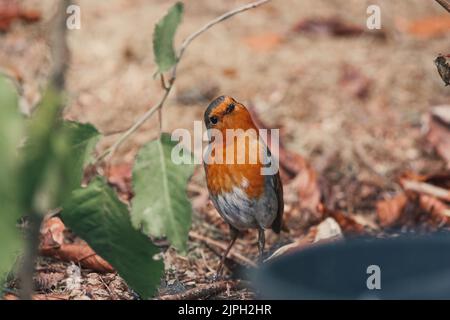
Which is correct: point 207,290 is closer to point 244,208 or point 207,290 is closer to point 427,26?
point 244,208

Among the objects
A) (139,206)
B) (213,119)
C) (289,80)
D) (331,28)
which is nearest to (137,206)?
(139,206)

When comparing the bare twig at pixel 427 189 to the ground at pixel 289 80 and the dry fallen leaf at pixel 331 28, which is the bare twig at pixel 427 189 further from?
the dry fallen leaf at pixel 331 28

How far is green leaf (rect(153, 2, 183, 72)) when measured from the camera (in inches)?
85.8

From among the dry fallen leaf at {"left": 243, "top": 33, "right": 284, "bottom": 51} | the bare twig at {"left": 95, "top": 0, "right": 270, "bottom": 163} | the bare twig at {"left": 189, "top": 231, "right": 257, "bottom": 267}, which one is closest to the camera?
the bare twig at {"left": 95, "top": 0, "right": 270, "bottom": 163}

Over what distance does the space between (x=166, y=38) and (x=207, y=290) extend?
0.71m

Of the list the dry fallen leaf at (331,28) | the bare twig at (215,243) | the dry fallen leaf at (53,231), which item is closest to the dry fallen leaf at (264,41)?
the dry fallen leaf at (331,28)

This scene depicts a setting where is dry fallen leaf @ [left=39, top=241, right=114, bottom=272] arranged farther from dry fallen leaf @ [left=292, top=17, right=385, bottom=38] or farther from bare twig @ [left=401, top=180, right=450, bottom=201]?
dry fallen leaf @ [left=292, top=17, right=385, bottom=38]

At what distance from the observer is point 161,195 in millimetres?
1953

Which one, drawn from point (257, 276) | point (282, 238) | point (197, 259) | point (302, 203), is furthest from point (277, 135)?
point (257, 276)

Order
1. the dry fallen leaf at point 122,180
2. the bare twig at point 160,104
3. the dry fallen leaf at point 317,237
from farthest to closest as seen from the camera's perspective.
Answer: the dry fallen leaf at point 122,180, the dry fallen leaf at point 317,237, the bare twig at point 160,104

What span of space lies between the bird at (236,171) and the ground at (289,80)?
23.8 inches

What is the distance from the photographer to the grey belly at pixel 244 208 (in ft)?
8.30

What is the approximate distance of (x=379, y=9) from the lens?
555 cm

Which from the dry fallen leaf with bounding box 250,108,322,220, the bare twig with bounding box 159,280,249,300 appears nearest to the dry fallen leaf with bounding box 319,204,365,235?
the dry fallen leaf with bounding box 250,108,322,220
